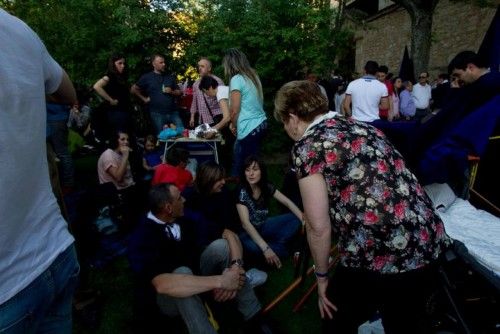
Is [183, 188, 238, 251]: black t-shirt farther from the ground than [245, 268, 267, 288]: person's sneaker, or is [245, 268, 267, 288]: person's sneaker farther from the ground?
[183, 188, 238, 251]: black t-shirt

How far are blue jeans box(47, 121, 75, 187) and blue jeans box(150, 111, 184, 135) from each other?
132 cm

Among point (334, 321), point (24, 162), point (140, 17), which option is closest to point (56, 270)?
point (24, 162)

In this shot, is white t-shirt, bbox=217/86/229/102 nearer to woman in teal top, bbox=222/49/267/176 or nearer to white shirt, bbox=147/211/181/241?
woman in teal top, bbox=222/49/267/176

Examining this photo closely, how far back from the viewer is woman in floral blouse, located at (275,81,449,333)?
161cm

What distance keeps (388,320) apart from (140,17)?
7528mm

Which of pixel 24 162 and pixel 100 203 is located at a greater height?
pixel 24 162

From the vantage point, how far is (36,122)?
0.97 metres

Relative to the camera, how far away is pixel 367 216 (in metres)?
1.61

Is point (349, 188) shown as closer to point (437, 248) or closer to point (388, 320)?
point (437, 248)

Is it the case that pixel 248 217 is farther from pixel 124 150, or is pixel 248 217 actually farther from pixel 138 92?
pixel 138 92

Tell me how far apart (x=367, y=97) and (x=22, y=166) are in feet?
16.2

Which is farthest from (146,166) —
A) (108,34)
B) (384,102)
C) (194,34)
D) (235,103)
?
(108,34)

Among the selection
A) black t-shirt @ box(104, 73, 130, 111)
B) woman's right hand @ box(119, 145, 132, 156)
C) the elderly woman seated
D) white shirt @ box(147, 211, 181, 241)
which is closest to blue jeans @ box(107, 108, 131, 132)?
black t-shirt @ box(104, 73, 130, 111)

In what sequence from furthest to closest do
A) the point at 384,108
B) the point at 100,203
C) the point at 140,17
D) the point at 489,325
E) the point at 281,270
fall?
the point at 140,17 → the point at 384,108 → the point at 100,203 → the point at 281,270 → the point at 489,325
